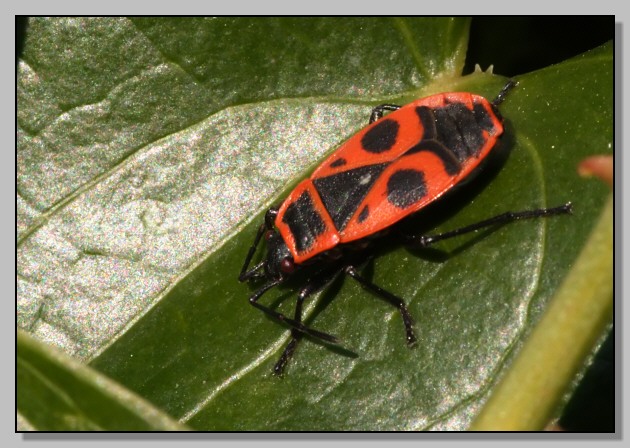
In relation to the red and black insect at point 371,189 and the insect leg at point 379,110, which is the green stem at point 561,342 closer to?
the red and black insect at point 371,189

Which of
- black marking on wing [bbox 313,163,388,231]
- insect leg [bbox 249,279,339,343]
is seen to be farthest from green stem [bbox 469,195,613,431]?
black marking on wing [bbox 313,163,388,231]

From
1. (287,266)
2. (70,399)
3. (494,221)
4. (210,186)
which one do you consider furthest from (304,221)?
(70,399)

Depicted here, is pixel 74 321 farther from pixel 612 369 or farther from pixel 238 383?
pixel 612 369

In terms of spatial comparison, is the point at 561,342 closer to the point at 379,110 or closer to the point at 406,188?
the point at 406,188

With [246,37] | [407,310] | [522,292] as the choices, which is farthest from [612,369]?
[246,37]

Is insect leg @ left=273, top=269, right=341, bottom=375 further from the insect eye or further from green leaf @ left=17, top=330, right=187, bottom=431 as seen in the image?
green leaf @ left=17, top=330, right=187, bottom=431

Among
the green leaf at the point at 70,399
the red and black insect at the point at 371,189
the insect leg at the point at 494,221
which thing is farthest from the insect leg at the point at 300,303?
the green leaf at the point at 70,399
